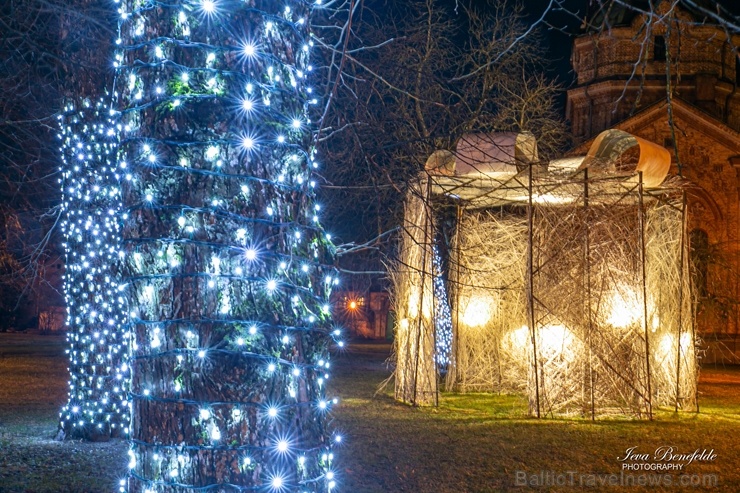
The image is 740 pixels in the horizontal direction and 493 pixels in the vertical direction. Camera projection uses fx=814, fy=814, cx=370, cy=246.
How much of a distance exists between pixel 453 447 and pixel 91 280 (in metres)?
4.72

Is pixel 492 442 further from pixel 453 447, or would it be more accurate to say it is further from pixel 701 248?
pixel 701 248

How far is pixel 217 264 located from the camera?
3588mm

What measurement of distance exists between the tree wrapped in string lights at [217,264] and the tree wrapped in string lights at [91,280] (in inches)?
229

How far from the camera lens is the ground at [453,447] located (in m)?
7.93

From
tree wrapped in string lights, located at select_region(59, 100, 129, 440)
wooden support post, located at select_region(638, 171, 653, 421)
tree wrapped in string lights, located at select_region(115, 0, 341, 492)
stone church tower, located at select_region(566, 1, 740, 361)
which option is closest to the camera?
tree wrapped in string lights, located at select_region(115, 0, 341, 492)

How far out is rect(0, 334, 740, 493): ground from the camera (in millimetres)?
7930

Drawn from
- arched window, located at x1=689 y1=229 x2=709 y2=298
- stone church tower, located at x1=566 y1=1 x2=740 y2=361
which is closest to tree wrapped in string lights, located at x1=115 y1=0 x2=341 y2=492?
stone church tower, located at x1=566 y1=1 x2=740 y2=361

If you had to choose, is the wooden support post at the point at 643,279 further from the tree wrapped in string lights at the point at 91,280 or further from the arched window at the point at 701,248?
the arched window at the point at 701,248

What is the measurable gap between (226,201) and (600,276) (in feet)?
31.5

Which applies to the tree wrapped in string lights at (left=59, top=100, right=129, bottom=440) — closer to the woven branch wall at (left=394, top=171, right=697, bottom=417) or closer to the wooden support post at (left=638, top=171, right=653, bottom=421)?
the woven branch wall at (left=394, top=171, right=697, bottom=417)

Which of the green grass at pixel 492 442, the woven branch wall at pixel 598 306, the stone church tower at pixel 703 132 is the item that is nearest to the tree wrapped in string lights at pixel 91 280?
the green grass at pixel 492 442

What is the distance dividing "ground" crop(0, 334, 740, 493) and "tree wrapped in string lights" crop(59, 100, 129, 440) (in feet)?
1.24

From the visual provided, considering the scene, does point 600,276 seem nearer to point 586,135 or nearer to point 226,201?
point 226,201

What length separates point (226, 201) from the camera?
363 centimetres
